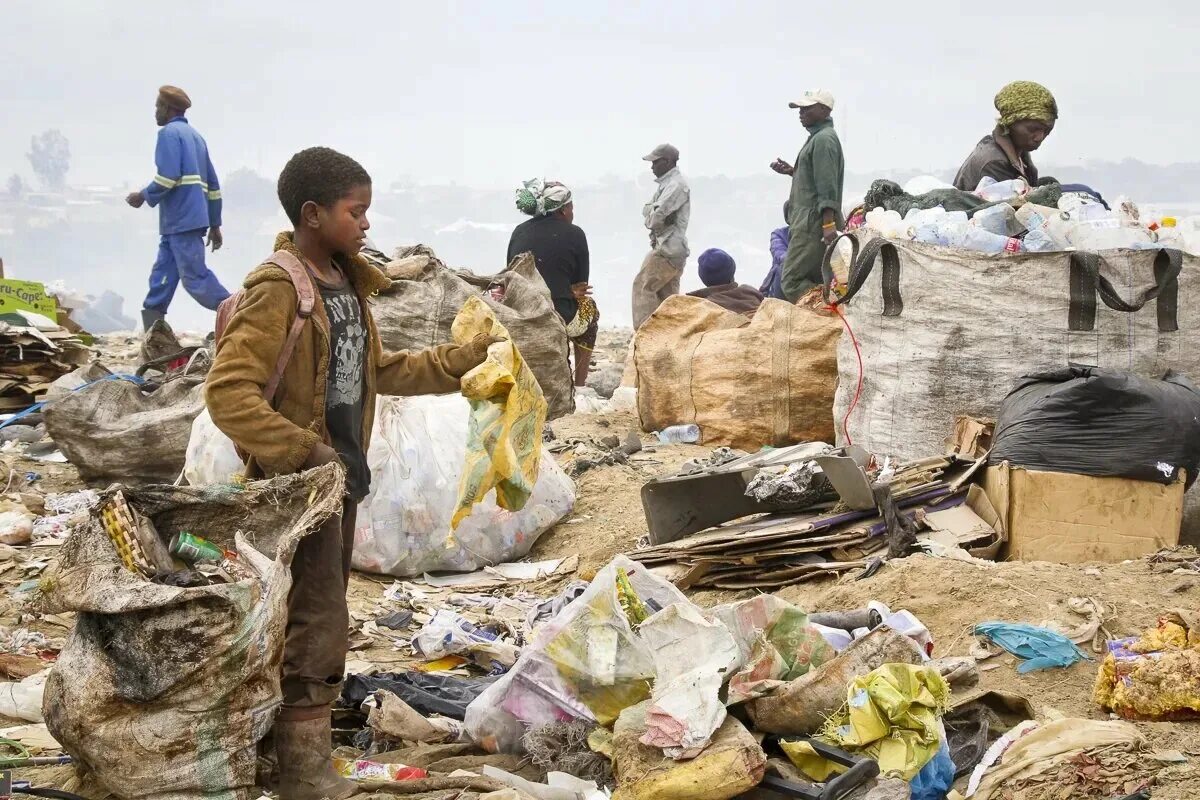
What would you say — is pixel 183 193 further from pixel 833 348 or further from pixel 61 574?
pixel 61 574

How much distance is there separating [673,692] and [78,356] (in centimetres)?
687

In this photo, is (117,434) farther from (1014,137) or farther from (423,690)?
(1014,137)

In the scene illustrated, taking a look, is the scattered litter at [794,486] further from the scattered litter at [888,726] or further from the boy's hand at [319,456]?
the boy's hand at [319,456]

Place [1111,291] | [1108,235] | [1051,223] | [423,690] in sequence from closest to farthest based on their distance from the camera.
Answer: [423,690]
[1111,291]
[1108,235]
[1051,223]

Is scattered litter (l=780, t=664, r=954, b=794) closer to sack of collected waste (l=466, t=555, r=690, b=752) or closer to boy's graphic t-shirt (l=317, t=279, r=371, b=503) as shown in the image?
sack of collected waste (l=466, t=555, r=690, b=752)

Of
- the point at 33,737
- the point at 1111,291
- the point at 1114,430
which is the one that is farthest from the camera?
the point at 1111,291

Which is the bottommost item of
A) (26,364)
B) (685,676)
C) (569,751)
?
(569,751)

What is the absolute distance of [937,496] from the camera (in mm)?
5293

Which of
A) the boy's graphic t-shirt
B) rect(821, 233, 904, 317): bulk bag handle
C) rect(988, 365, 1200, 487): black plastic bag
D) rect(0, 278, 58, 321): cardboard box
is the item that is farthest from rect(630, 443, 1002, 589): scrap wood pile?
rect(0, 278, 58, 321): cardboard box

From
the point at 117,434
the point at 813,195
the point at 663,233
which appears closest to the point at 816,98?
the point at 813,195

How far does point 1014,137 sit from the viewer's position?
6945 millimetres

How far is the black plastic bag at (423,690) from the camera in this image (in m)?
3.82

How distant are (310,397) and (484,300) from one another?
4.88 meters

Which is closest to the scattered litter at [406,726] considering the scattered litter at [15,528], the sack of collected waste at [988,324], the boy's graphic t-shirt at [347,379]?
the boy's graphic t-shirt at [347,379]
